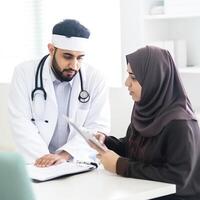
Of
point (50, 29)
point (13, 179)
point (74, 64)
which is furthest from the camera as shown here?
point (50, 29)

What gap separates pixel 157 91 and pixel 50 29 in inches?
98.2

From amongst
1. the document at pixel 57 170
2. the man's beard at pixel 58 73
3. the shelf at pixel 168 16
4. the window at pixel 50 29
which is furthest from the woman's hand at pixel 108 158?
the window at pixel 50 29

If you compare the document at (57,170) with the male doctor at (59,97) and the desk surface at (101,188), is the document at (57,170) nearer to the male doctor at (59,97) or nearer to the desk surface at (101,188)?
the desk surface at (101,188)

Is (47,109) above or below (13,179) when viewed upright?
below

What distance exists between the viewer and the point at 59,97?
A: 3.30 m

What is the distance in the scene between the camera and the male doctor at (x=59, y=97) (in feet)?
10.5

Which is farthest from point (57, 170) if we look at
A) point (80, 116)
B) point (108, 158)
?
point (80, 116)

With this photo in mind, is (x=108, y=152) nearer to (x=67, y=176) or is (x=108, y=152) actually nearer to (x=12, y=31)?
(x=67, y=176)

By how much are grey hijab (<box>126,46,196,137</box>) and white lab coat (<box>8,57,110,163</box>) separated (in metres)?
0.87

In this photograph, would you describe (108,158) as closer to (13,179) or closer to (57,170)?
(57,170)

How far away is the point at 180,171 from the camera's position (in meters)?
2.19

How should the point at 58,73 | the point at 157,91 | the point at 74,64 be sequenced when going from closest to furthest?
the point at 157,91 → the point at 74,64 → the point at 58,73

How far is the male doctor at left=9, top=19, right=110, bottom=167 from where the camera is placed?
319 cm

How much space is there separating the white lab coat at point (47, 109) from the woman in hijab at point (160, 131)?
2.62 ft
